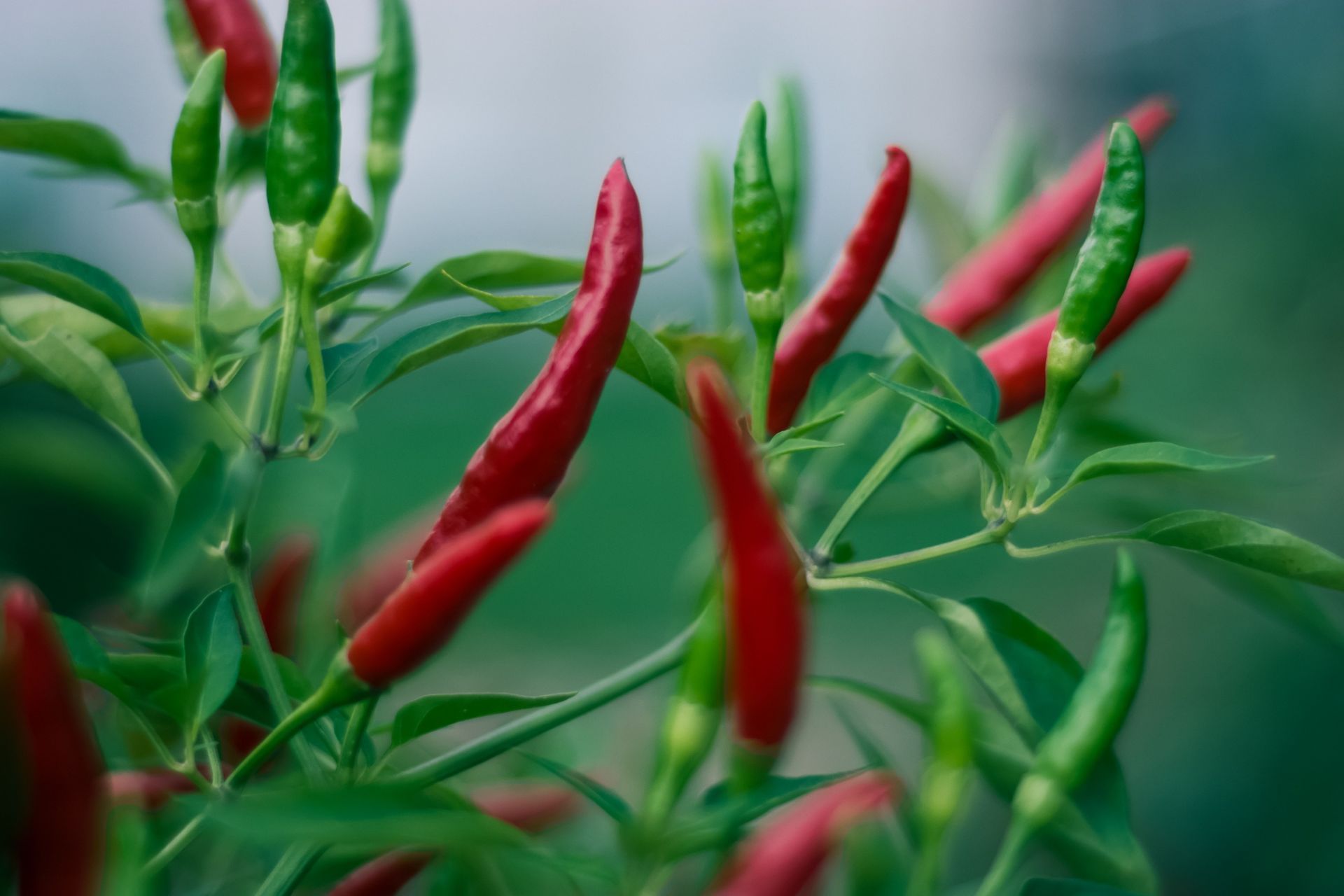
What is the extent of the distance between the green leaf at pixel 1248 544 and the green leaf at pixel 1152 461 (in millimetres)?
22

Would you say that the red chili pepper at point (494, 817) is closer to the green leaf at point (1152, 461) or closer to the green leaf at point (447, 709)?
the green leaf at point (447, 709)

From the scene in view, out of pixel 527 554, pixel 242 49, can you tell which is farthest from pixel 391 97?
pixel 527 554

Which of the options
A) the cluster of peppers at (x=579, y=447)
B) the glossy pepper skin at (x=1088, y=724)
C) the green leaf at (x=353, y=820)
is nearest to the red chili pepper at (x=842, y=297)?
the cluster of peppers at (x=579, y=447)

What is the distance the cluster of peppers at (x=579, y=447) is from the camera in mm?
354

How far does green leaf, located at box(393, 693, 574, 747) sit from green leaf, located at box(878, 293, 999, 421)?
8.2 inches

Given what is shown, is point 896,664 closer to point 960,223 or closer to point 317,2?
point 960,223

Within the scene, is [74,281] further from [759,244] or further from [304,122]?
[759,244]

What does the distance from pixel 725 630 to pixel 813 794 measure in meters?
0.07

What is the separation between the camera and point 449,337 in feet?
1.55

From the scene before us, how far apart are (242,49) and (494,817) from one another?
417 millimetres

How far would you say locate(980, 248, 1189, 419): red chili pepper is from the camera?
57cm

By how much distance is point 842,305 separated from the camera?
579mm

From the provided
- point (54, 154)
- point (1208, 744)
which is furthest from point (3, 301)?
point (1208, 744)

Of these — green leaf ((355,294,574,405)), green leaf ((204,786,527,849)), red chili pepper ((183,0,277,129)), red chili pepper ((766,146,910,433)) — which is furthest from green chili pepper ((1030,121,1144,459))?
red chili pepper ((183,0,277,129))
